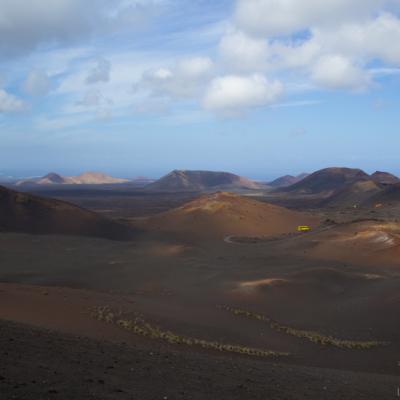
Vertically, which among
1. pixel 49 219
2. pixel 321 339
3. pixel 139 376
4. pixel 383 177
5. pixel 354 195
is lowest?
pixel 321 339

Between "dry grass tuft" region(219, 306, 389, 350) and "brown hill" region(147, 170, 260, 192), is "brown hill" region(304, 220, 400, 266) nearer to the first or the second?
"dry grass tuft" region(219, 306, 389, 350)

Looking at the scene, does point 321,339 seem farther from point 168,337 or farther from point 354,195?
point 354,195

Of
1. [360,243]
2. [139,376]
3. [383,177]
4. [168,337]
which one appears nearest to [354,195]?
[383,177]

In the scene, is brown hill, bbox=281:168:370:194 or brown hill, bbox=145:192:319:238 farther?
brown hill, bbox=281:168:370:194

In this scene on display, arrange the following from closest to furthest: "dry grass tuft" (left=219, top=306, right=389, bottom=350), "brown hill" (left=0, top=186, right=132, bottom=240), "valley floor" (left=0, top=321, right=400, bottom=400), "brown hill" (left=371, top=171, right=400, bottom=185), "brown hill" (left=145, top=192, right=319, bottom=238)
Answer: "valley floor" (left=0, top=321, right=400, bottom=400)
"dry grass tuft" (left=219, top=306, right=389, bottom=350)
"brown hill" (left=0, top=186, right=132, bottom=240)
"brown hill" (left=145, top=192, right=319, bottom=238)
"brown hill" (left=371, top=171, right=400, bottom=185)

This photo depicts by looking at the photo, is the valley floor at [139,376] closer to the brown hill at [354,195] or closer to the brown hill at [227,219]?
the brown hill at [227,219]

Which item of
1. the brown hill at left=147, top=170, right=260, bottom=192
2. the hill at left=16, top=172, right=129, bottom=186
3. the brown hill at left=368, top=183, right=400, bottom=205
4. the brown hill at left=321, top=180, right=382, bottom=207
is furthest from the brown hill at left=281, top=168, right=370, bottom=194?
the hill at left=16, top=172, right=129, bottom=186
